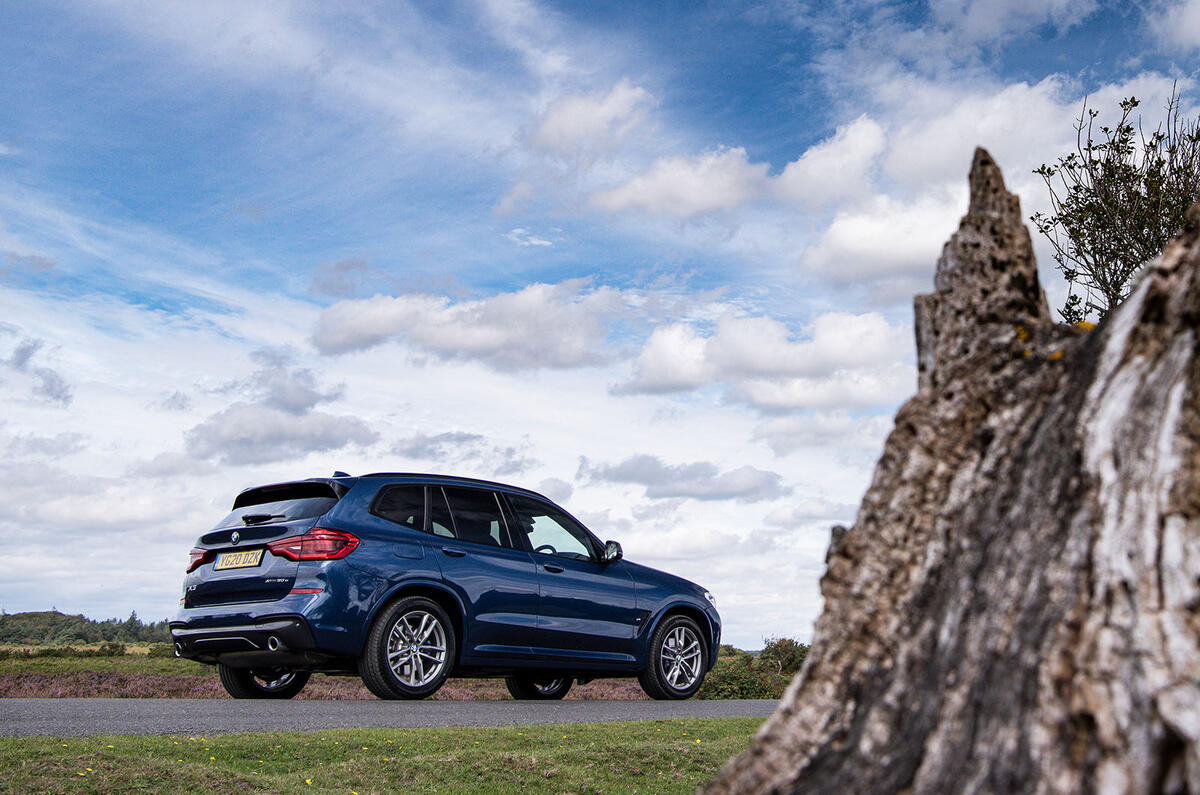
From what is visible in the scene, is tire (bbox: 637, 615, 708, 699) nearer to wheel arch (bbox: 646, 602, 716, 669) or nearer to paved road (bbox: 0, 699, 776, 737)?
wheel arch (bbox: 646, 602, 716, 669)

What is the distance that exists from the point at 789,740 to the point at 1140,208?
1292 cm

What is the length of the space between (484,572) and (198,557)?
272 centimetres

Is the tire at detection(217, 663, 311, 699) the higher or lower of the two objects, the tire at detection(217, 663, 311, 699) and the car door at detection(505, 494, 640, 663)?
the lower

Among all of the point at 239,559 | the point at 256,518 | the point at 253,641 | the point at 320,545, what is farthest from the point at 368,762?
the point at 256,518

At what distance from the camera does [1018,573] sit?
2000 mm

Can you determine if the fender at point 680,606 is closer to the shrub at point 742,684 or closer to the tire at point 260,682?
the tire at point 260,682

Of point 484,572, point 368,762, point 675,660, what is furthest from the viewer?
point 675,660

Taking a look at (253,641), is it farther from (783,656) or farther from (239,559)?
(783,656)

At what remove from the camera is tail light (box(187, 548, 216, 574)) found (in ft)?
32.5

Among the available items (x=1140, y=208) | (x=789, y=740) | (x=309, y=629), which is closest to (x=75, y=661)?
(x=309, y=629)

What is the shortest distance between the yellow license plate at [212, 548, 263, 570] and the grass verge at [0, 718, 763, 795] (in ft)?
7.81

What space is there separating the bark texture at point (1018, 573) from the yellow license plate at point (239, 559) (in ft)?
26.0

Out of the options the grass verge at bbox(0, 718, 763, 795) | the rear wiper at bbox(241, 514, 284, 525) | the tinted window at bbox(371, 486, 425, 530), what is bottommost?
the grass verge at bbox(0, 718, 763, 795)

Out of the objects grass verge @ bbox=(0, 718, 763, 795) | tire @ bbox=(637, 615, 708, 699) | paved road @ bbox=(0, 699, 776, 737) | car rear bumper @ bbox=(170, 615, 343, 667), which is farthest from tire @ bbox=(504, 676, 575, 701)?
grass verge @ bbox=(0, 718, 763, 795)
